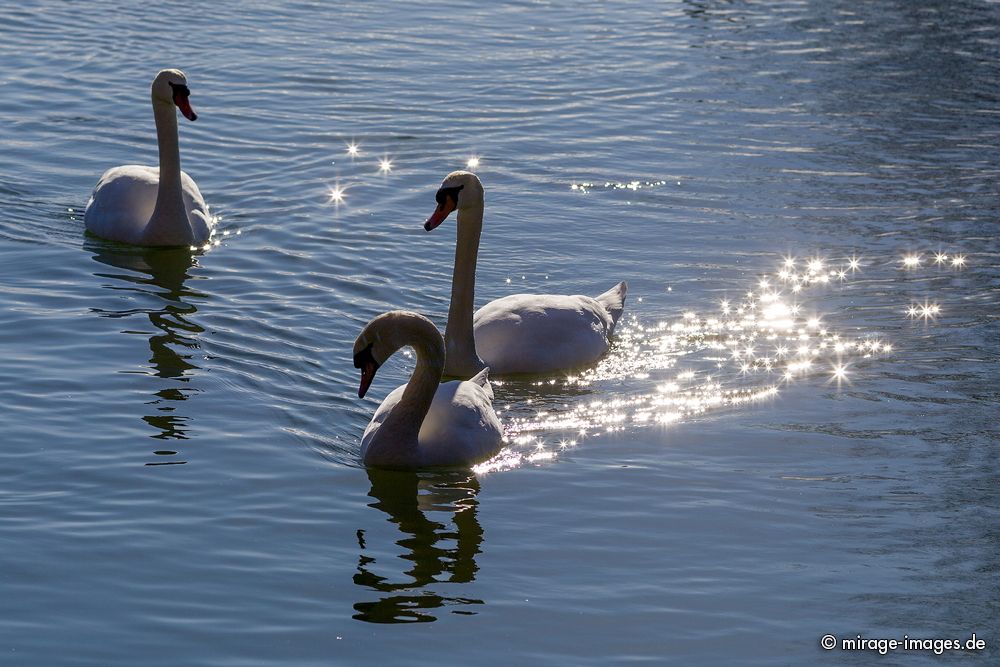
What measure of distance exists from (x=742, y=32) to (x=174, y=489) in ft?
53.6

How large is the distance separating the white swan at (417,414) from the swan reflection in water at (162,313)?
4.39ft

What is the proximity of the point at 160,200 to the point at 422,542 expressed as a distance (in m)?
6.35

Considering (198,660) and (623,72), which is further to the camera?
(623,72)

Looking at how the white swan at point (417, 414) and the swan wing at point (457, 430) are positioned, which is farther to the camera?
the swan wing at point (457, 430)

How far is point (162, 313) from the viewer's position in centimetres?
1323

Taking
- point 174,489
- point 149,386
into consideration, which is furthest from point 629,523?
point 149,386

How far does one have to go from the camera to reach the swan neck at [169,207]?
14.6 m

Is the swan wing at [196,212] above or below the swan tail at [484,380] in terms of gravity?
above

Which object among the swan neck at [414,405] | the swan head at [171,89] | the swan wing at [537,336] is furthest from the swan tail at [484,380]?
the swan head at [171,89]

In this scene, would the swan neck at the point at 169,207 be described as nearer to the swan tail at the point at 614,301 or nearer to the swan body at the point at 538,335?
the swan body at the point at 538,335

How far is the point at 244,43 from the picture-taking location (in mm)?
23062

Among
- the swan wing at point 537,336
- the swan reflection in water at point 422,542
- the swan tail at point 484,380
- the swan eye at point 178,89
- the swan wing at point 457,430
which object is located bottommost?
the swan reflection in water at point 422,542

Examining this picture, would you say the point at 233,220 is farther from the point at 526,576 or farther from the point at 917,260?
the point at 526,576

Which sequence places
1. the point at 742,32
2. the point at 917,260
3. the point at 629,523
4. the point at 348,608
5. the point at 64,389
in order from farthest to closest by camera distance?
the point at 742,32 → the point at 917,260 → the point at 64,389 → the point at 629,523 → the point at 348,608
